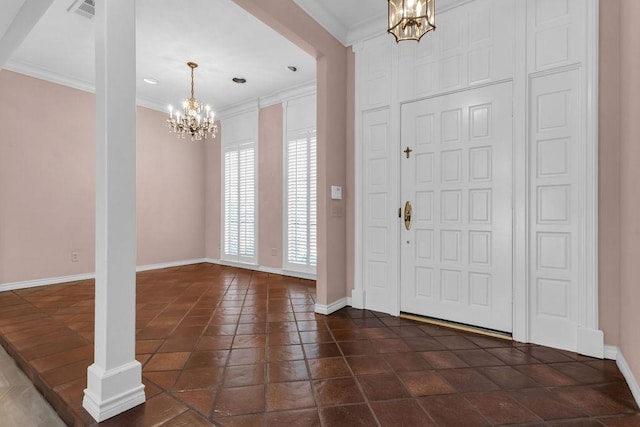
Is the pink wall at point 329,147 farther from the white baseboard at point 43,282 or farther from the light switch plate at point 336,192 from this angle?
the white baseboard at point 43,282

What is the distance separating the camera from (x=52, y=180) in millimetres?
4480

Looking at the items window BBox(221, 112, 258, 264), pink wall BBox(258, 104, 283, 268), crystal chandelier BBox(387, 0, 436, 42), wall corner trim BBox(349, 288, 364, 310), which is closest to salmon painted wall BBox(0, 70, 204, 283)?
window BBox(221, 112, 258, 264)

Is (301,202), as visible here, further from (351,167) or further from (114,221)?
(114,221)

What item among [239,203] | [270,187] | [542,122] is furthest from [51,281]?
[542,122]

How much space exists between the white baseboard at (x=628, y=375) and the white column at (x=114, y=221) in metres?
2.78

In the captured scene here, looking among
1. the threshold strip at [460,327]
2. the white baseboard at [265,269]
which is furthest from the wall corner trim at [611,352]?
the white baseboard at [265,269]

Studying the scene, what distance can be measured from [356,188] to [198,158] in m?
4.33

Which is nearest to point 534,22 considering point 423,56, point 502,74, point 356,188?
point 502,74

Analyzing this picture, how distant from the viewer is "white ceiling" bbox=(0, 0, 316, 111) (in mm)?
3178

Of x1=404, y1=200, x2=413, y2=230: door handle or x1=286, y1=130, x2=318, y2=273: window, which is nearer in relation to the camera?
x1=404, y1=200, x2=413, y2=230: door handle

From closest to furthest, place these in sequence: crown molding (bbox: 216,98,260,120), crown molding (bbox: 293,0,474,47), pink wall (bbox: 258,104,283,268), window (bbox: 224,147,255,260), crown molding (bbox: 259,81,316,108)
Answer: crown molding (bbox: 293,0,474,47), crown molding (bbox: 259,81,316,108), pink wall (bbox: 258,104,283,268), crown molding (bbox: 216,98,260,120), window (bbox: 224,147,255,260)

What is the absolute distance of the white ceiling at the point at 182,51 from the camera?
3178 millimetres

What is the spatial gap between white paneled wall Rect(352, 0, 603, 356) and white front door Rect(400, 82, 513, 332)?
8 centimetres

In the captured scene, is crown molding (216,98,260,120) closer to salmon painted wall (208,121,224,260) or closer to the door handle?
salmon painted wall (208,121,224,260)
